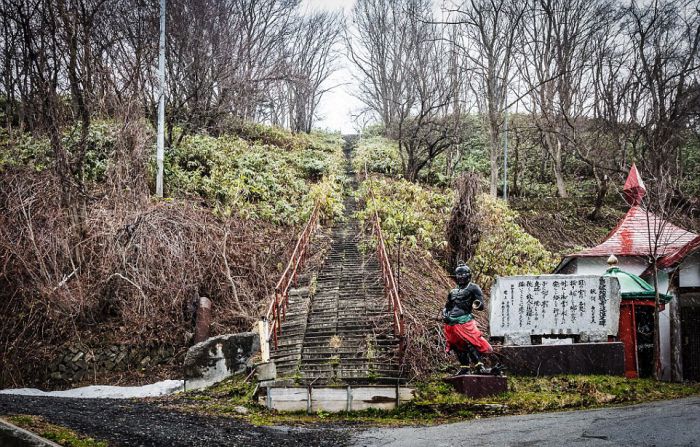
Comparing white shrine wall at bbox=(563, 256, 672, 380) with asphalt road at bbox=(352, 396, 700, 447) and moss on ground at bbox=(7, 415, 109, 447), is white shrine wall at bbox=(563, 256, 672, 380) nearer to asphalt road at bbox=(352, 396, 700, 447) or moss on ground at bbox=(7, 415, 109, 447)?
asphalt road at bbox=(352, 396, 700, 447)

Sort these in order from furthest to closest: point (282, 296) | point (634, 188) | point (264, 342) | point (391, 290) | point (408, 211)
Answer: point (408, 211)
point (634, 188)
point (282, 296)
point (391, 290)
point (264, 342)

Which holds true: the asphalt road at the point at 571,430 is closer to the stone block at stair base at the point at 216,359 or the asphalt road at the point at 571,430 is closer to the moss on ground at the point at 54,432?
the moss on ground at the point at 54,432

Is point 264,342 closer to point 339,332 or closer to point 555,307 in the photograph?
point 339,332

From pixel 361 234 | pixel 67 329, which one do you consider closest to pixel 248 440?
pixel 67 329

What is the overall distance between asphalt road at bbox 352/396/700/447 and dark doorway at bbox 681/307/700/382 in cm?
498

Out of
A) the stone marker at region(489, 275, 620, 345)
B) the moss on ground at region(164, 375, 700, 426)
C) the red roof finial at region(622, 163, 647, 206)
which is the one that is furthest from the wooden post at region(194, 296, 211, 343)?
the red roof finial at region(622, 163, 647, 206)

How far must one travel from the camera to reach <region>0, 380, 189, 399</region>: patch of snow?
11891 mm

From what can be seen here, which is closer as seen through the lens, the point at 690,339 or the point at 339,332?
the point at 339,332

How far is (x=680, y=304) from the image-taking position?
1346 cm

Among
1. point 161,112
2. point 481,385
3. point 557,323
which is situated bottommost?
point 481,385

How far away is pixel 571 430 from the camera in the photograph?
24.0 ft

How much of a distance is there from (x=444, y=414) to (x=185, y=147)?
1697cm

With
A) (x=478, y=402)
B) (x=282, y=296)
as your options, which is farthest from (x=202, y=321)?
(x=478, y=402)

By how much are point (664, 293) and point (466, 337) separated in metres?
6.27
